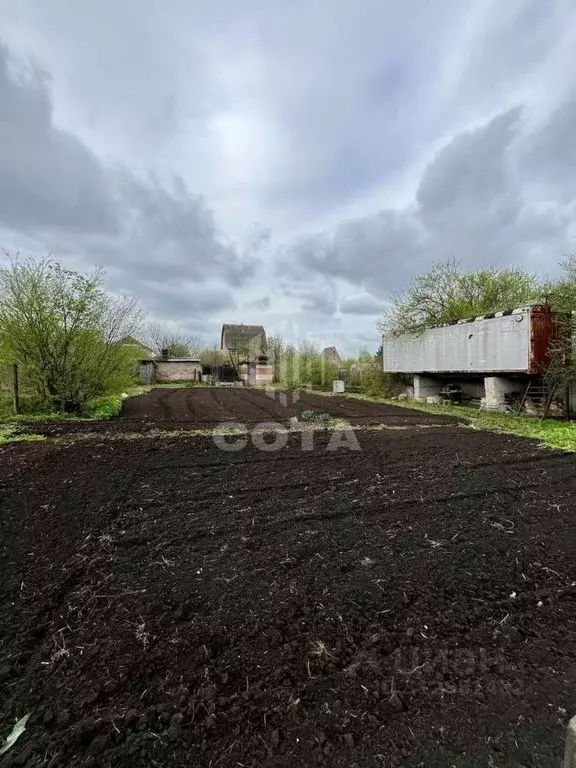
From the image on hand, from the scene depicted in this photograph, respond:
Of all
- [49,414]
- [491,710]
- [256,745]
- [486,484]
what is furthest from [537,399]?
[49,414]

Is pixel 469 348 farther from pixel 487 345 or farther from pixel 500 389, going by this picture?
pixel 500 389

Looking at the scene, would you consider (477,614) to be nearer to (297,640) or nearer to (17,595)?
(297,640)

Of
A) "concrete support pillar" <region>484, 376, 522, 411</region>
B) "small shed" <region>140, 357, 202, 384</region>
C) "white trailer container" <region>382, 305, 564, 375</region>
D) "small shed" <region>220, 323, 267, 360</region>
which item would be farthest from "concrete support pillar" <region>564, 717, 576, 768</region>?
"small shed" <region>220, 323, 267, 360</region>

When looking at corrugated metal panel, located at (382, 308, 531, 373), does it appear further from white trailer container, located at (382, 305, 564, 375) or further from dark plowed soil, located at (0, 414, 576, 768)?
dark plowed soil, located at (0, 414, 576, 768)

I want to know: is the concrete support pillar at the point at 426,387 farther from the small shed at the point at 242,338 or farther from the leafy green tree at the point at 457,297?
the small shed at the point at 242,338

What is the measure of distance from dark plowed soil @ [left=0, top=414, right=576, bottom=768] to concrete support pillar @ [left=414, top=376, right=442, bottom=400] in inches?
465

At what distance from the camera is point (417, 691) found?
1.54 meters

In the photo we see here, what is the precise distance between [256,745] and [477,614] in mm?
1393

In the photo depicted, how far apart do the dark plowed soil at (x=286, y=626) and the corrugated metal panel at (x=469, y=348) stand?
7.05 meters

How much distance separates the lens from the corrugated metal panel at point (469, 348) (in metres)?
9.88

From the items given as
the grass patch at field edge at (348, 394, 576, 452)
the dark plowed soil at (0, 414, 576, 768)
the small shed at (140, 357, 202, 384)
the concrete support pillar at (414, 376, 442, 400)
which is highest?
the small shed at (140, 357, 202, 384)

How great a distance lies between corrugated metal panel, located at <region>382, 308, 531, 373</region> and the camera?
9875 mm

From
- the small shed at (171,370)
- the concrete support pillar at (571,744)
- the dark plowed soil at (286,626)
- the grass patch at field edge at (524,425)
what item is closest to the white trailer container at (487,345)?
the grass patch at field edge at (524,425)

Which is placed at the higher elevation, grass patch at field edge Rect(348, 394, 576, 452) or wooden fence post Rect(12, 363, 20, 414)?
wooden fence post Rect(12, 363, 20, 414)
